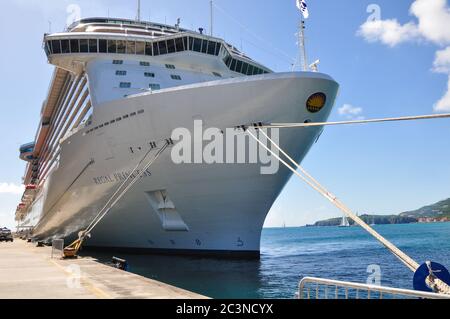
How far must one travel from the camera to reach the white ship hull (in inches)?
589

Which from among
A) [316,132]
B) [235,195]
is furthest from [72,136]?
[316,132]

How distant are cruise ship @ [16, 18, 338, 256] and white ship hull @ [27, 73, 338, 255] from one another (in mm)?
41

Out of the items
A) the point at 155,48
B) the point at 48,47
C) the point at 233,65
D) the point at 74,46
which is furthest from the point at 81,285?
the point at 48,47

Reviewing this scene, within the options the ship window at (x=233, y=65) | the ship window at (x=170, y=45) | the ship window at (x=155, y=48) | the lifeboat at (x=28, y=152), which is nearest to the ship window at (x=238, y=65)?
the ship window at (x=233, y=65)

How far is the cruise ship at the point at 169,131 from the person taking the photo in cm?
1512

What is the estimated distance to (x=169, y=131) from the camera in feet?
51.7

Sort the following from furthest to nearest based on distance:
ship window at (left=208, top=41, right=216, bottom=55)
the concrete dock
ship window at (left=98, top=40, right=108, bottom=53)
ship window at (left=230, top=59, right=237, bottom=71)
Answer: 1. ship window at (left=230, top=59, right=237, bottom=71)
2. ship window at (left=208, top=41, right=216, bottom=55)
3. ship window at (left=98, top=40, right=108, bottom=53)
4. the concrete dock

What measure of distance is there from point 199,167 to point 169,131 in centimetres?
185

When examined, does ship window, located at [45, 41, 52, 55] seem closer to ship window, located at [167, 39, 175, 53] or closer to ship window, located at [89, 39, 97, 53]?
ship window, located at [89, 39, 97, 53]

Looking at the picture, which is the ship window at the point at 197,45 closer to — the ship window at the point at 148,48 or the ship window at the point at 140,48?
the ship window at the point at 148,48

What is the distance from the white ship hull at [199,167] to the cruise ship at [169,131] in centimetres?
4

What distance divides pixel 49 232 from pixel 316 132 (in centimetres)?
2608

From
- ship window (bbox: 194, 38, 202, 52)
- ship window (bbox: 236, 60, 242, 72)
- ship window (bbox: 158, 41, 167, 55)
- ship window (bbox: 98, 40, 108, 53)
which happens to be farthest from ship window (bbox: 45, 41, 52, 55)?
ship window (bbox: 236, 60, 242, 72)

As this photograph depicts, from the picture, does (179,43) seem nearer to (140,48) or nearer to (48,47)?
(140,48)
